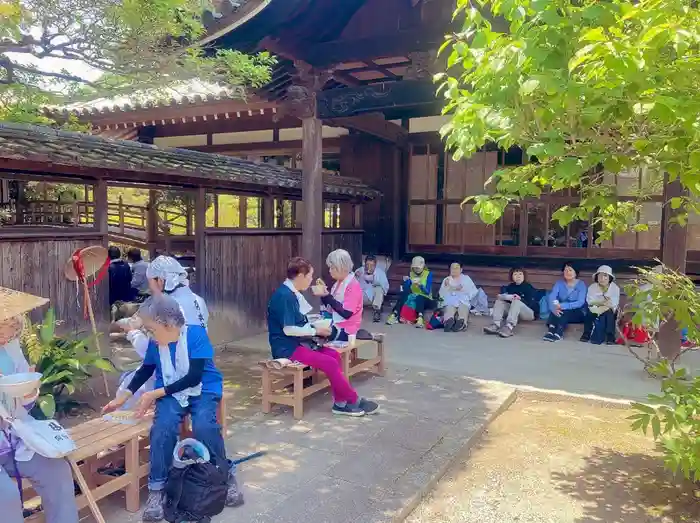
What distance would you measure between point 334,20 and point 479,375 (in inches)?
188

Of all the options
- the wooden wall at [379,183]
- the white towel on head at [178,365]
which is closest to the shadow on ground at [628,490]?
the white towel on head at [178,365]

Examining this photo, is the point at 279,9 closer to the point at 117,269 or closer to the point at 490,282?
the point at 117,269

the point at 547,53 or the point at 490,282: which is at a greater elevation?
the point at 547,53

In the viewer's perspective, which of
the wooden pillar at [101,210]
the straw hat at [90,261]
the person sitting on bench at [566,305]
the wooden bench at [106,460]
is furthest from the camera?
the person sitting on bench at [566,305]

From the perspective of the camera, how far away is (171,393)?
324cm

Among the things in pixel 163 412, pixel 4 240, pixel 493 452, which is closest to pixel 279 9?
pixel 4 240

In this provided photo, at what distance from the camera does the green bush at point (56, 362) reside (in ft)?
14.5

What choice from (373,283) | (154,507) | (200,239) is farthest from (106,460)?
(373,283)

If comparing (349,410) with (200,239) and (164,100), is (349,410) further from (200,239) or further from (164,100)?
(164,100)

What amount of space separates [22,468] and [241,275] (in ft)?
17.8

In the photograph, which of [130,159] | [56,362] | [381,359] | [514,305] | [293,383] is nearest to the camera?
[56,362]

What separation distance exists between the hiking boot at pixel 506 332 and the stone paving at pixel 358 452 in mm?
2700

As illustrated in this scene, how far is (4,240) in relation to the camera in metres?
4.95

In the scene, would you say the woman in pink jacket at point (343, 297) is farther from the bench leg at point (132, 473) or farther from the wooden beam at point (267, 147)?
the wooden beam at point (267, 147)
